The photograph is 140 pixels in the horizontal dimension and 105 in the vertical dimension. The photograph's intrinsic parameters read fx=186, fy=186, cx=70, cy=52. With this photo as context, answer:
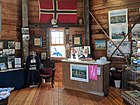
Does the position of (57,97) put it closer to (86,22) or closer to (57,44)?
(57,44)

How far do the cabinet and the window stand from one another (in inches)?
117

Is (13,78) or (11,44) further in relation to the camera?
(11,44)

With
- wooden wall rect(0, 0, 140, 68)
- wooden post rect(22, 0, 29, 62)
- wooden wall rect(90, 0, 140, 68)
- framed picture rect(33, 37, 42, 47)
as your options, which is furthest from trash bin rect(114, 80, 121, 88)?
wooden post rect(22, 0, 29, 62)

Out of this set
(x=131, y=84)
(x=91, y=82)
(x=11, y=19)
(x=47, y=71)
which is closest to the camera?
(x=131, y=84)

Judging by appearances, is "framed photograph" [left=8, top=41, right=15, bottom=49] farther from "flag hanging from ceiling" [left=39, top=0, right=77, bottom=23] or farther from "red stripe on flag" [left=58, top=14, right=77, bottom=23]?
"red stripe on flag" [left=58, top=14, right=77, bottom=23]

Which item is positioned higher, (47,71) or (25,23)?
(25,23)

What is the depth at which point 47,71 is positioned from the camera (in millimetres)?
6844

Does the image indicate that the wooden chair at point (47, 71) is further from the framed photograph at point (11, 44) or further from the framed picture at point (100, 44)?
the framed picture at point (100, 44)

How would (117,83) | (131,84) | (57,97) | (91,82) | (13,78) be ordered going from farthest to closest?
(117,83) < (13,78) < (91,82) < (57,97) < (131,84)

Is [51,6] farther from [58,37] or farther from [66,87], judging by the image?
[66,87]

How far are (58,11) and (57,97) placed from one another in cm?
344

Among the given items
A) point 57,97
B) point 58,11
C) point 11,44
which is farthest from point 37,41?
point 57,97

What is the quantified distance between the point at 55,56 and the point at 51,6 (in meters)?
1.94

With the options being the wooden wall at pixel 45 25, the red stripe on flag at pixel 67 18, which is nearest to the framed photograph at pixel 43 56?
the wooden wall at pixel 45 25
